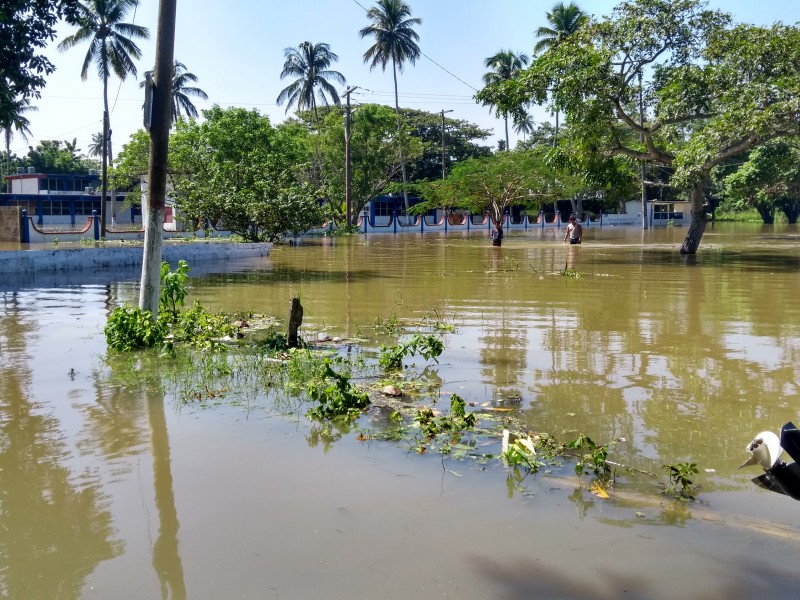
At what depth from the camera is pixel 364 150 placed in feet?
165

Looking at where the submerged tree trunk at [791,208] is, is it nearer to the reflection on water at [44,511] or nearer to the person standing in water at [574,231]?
the person standing in water at [574,231]

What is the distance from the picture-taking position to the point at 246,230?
30141mm

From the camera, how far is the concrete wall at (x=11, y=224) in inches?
1178

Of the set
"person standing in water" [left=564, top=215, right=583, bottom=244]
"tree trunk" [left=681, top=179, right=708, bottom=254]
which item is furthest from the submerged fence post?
"tree trunk" [left=681, top=179, right=708, bottom=254]

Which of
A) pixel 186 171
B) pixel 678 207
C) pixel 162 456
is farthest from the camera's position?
pixel 678 207

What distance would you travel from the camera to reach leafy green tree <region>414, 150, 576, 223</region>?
33.5m

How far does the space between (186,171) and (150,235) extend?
28.5m

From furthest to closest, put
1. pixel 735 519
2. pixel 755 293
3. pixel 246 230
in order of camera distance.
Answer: pixel 246 230 → pixel 755 293 → pixel 735 519

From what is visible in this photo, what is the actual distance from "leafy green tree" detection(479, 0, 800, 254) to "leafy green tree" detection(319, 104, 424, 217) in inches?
1056

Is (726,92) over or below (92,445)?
over

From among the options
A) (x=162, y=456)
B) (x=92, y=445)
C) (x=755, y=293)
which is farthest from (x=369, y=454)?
(x=755, y=293)

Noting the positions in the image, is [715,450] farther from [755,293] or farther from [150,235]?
[755,293]

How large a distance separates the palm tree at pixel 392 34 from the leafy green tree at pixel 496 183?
22114 millimetres

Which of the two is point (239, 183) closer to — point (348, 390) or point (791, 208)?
point (348, 390)
